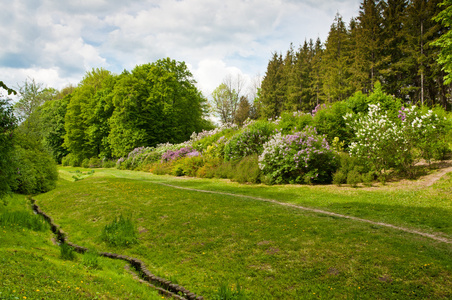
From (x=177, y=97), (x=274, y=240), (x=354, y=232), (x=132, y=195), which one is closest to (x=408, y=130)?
(x=354, y=232)

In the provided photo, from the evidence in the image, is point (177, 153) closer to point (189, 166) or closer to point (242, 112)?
point (189, 166)

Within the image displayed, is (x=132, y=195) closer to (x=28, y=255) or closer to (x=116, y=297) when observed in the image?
(x=28, y=255)

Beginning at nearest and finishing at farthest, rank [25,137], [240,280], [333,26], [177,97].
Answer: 1. [240,280]
2. [25,137]
3. [177,97]
4. [333,26]

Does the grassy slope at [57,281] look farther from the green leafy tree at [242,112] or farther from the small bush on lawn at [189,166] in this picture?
the green leafy tree at [242,112]

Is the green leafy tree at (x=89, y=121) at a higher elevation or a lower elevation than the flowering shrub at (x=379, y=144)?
higher

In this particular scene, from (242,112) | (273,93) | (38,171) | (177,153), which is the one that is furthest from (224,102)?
(38,171)

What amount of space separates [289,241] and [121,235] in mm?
3936

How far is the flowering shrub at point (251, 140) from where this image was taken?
17109mm

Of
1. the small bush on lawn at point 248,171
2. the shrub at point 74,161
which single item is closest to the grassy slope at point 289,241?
the small bush on lawn at point 248,171

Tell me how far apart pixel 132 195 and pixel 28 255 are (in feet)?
23.0

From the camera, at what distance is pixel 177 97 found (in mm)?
32406

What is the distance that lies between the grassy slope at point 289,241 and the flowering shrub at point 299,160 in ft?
6.25

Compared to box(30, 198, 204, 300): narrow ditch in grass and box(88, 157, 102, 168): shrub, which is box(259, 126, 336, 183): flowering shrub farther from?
box(88, 157, 102, 168): shrub

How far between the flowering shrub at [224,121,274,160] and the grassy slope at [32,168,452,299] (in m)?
6.54
